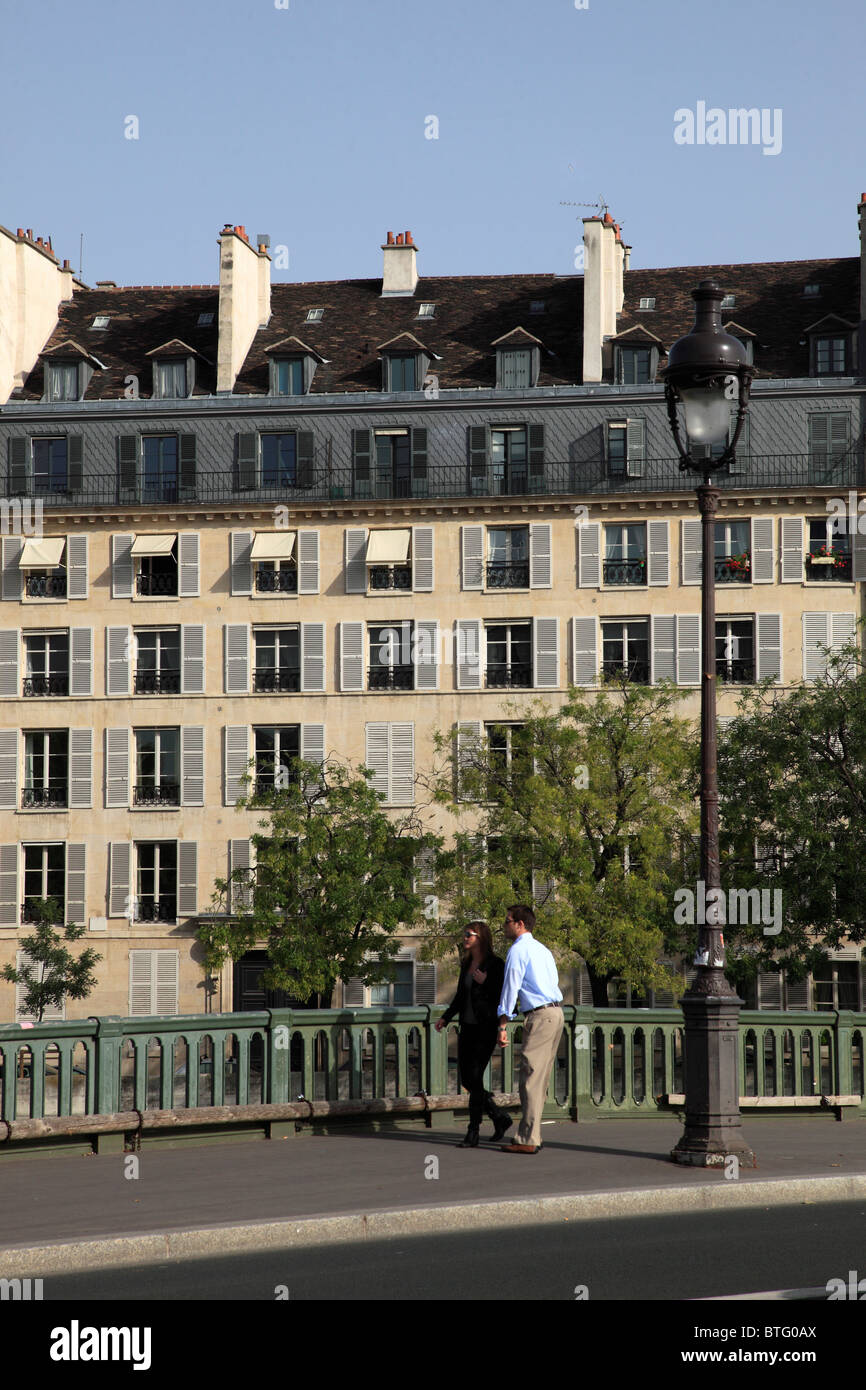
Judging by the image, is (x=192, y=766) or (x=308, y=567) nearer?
(x=192, y=766)

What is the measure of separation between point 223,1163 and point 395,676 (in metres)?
34.5

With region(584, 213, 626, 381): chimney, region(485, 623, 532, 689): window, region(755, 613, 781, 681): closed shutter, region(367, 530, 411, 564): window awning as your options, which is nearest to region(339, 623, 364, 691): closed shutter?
region(367, 530, 411, 564): window awning

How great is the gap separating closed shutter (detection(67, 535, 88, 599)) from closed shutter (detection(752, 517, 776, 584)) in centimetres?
1757

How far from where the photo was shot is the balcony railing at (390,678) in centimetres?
4722

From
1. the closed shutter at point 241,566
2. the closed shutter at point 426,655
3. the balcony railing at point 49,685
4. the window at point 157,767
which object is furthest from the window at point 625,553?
the balcony railing at point 49,685

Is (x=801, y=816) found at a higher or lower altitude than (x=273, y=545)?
lower

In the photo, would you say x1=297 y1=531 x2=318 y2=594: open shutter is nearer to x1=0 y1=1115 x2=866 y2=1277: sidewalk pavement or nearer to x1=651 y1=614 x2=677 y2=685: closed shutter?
x1=651 y1=614 x2=677 y2=685: closed shutter

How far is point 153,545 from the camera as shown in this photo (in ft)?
157

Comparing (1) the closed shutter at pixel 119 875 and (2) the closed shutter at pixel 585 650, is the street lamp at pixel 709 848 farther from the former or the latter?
(1) the closed shutter at pixel 119 875

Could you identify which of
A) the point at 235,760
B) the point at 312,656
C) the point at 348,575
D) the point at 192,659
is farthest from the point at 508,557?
the point at 235,760

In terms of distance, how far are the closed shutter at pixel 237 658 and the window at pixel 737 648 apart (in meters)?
12.3

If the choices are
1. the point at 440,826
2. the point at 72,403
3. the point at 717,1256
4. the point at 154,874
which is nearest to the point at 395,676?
the point at 440,826

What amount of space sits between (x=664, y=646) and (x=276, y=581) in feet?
33.9

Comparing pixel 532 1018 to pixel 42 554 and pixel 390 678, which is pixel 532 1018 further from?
pixel 42 554
